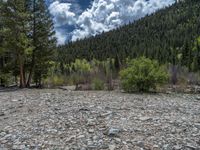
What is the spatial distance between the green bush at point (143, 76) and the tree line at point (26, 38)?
1024cm

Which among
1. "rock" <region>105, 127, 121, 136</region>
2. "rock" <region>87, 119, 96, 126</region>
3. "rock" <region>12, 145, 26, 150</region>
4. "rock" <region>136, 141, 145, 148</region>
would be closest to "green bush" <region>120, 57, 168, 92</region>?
"rock" <region>87, 119, 96, 126</region>

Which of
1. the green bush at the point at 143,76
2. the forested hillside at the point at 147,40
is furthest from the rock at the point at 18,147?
the forested hillside at the point at 147,40

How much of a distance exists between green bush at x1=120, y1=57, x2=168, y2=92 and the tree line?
10241 mm

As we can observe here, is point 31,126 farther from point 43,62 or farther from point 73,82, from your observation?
point 73,82

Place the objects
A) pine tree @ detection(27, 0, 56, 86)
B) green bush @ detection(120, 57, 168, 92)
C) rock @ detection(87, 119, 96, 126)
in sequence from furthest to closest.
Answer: pine tree @ detection(27, 0, 56, 86) < green bush @ detection(120, 57, 168, 92) < rock @ detection(87, 119, 96, 126)

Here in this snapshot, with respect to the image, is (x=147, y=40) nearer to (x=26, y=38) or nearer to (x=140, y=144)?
(x=26, y=38)

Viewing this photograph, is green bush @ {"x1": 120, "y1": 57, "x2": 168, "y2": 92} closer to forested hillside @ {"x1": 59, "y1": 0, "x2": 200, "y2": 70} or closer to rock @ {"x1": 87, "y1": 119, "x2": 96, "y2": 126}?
rock @ {"x1": 87, "y1": 119, "x2": 96, "y2": 126}

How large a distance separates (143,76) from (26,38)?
472 inches

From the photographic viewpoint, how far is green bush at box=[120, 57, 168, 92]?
1878 cm

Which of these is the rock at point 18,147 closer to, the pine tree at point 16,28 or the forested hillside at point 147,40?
the pine tree at point 16,28

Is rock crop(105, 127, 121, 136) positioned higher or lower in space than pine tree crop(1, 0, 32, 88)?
lower

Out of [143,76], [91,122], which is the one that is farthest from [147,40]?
[91,122]

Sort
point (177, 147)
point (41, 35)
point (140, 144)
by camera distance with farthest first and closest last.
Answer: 1. point (41, 35)
2. point (140, 144)
3. point (177, 147)

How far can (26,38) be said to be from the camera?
84.6 ft
